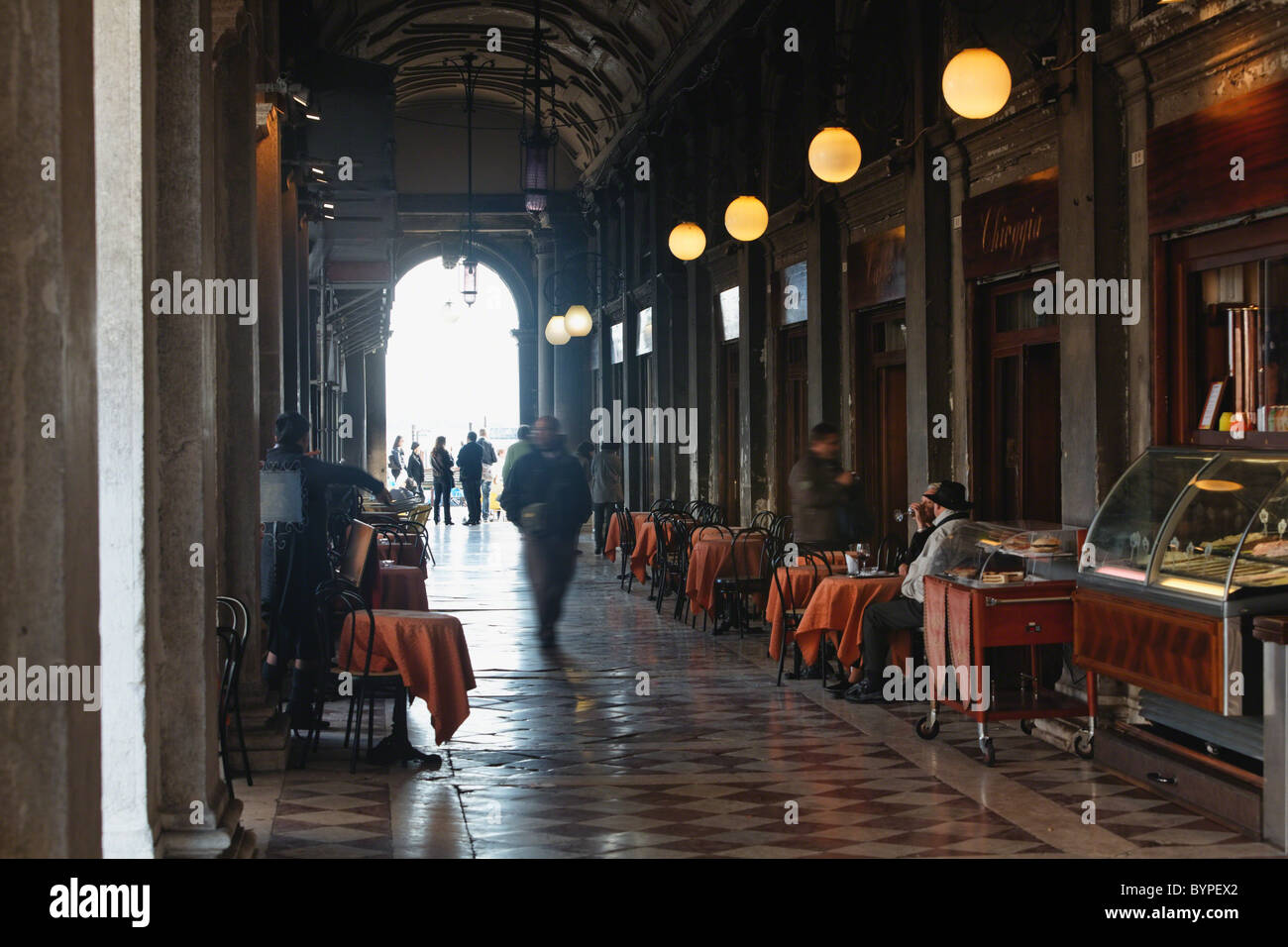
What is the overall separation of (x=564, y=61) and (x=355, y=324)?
5.34 metres

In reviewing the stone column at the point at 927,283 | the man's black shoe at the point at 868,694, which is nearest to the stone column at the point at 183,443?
the man's black shoe at the point at 868,694

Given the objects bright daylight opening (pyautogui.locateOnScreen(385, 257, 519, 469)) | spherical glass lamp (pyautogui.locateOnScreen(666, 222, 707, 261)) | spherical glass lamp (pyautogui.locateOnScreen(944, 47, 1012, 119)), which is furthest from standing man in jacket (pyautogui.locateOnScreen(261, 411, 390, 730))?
bright daylight opening (pyautogui.locateOnScreen(385, 257, 519, 469))

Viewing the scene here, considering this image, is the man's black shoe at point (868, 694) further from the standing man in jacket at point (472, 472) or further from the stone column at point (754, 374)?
the standing man in jacket at point (472, 472)

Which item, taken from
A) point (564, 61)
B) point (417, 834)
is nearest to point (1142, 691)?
point (417, 834)

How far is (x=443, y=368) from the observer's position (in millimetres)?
40875

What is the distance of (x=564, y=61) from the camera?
73.0 ft

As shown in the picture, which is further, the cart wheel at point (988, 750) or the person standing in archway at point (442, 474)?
the person standing in archway at point (442, 474)

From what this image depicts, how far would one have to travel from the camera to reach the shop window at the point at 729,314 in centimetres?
1580

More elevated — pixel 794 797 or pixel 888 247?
pixel 888 247

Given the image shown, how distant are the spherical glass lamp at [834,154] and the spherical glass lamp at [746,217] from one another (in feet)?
7.25

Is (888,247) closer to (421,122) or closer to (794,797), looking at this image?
(794,797)

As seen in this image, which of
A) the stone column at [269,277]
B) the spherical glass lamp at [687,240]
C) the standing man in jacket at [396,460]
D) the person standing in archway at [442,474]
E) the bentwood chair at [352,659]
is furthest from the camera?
the standing man in jacket at [396,460]

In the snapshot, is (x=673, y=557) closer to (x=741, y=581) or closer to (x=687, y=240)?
→ (x=741, y=581)

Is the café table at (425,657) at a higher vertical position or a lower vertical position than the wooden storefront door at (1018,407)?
lower
